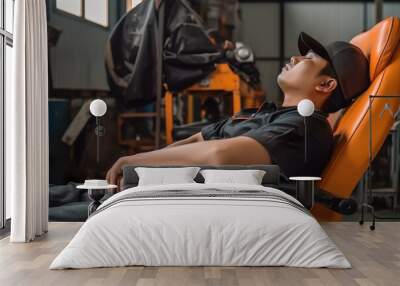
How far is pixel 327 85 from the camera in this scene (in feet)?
20.9

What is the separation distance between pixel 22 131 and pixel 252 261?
94.8 inches

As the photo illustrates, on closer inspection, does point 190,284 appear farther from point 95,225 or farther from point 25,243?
point 25,243

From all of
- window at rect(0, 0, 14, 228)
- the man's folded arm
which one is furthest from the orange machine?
window at rect(0, 0, 14, 228)

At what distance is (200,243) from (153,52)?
123 inches

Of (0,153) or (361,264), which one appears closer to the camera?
(361,264)

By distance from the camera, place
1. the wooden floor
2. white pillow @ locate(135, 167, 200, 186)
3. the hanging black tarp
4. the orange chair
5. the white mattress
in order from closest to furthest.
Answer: the wooden floor → the white mattress → white pillow @ locate(135, 167, 200, 186) → the orange chair → the hanging black tarp

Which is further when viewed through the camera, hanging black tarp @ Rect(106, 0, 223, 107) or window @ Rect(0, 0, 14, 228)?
hanging black tarp @ Rect(106, 0, 223, 107)

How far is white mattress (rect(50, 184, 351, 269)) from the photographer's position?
4.01 meters

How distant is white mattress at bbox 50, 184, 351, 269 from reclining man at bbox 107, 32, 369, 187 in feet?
7.14

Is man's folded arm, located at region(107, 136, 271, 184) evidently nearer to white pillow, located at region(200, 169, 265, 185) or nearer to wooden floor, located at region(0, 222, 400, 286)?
white pillow, located at region(200, 169, 265, 185)

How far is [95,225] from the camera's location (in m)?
4.08

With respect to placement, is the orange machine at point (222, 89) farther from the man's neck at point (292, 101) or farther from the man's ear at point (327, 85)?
the man's ear at point (327, 85)

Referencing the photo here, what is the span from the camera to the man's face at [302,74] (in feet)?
20.9

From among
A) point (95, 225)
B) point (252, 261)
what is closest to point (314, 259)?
point (252, 261)
